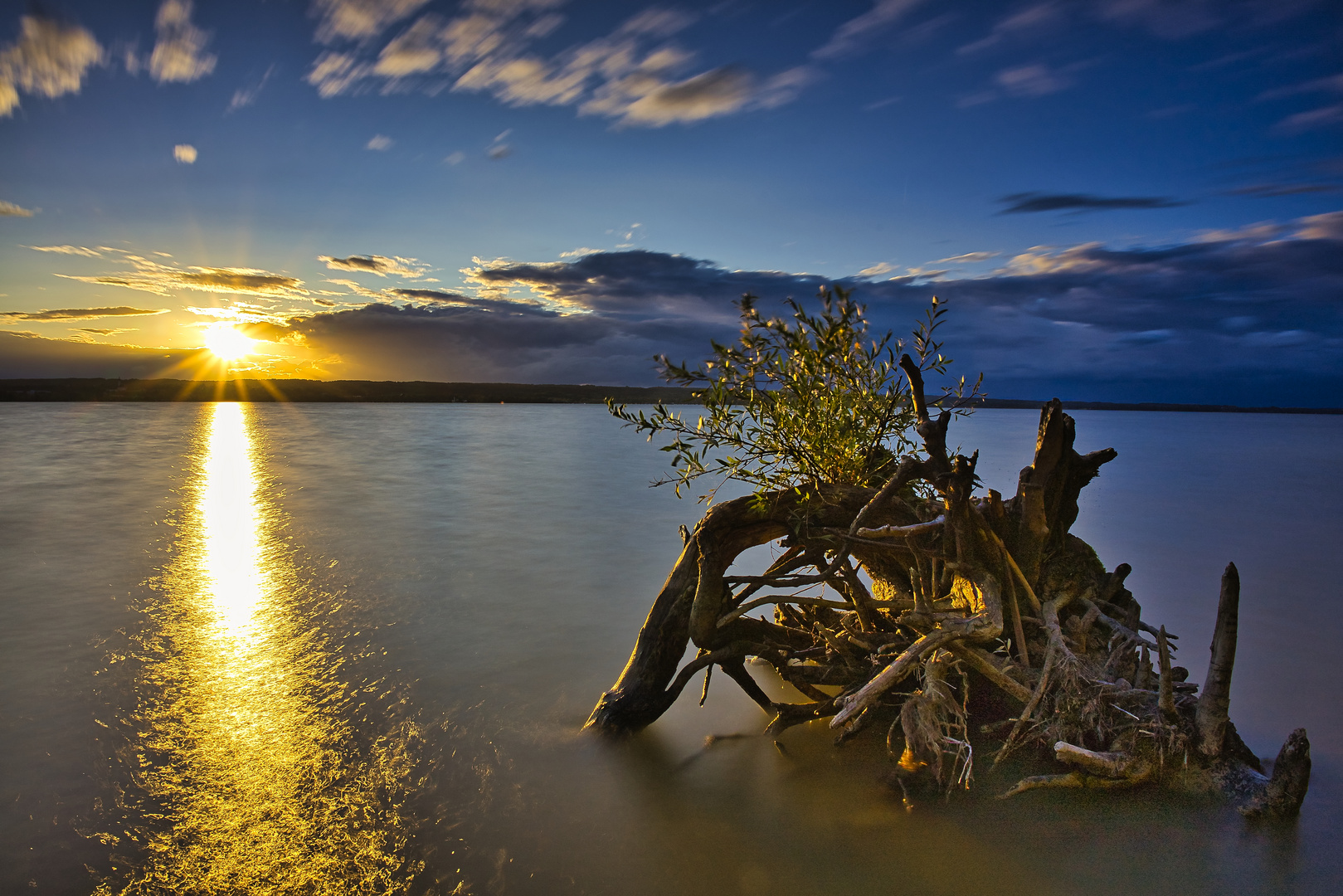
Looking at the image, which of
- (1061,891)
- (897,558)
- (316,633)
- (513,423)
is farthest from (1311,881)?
(513,423)

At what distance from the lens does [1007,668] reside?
223 inches

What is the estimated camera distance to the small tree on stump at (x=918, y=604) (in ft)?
17.0

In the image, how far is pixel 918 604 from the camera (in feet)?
19.6

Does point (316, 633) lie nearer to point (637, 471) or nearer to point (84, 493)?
point (84, 493)

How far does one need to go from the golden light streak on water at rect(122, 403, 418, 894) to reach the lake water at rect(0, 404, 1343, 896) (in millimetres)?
28

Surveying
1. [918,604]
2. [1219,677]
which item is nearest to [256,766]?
[918,604]

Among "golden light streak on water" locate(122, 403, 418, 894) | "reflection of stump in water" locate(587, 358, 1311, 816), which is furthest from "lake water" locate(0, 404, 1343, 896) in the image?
"reflection of stump in water" locate(587, 358, 1311, 816)

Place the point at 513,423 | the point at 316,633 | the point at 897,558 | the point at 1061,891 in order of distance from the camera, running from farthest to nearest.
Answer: the point at 513,423 < the point at 316,633 < the point at 897,558 < the point at 1061,891

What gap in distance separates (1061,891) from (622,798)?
120 inches

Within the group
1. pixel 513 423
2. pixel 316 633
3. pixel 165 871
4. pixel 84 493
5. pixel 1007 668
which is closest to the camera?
pixel 165 871

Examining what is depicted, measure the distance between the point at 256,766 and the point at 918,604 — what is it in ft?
19.2

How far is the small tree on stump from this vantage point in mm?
5168

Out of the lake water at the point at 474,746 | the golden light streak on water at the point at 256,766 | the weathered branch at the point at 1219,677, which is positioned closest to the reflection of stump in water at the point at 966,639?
the weathered branch at the point at 1219,677

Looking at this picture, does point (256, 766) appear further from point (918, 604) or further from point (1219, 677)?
point (1219, 677)
